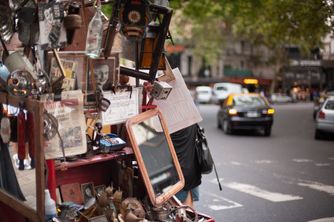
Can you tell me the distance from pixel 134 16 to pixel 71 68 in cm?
69

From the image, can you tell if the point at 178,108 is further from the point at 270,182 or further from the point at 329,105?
the point at 329,105

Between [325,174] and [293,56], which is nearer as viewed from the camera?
[325,174]

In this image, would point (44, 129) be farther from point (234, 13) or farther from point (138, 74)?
point (234, 13)

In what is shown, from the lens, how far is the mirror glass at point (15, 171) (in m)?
3.15

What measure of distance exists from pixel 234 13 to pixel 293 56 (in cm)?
4014

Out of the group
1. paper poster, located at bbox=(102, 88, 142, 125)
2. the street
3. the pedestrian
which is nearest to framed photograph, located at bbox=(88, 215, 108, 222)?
paper poster, located at bbox=(102, 88, 142, 125)

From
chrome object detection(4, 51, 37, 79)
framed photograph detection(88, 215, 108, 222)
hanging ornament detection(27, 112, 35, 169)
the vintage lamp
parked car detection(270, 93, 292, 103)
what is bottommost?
parked car detection(270, 93, 292, 103)

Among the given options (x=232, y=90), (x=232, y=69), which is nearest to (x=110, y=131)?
(x=232, y=90)

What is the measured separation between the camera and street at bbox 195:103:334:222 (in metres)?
6.77

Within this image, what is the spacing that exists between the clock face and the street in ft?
12.3

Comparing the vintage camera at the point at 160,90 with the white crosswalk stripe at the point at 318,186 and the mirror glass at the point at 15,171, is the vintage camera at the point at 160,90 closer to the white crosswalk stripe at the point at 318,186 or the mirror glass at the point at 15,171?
the mirror glass at the point at 15,171

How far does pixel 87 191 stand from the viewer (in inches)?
156

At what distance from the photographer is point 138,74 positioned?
398 centimetres

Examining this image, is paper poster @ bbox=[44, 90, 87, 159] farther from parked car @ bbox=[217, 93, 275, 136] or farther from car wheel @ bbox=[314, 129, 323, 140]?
car wheel @ bbox=[314, 129, 323, 140]
